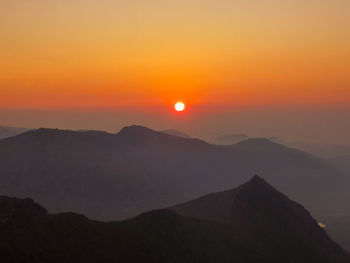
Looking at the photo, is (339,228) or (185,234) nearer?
(185,234)

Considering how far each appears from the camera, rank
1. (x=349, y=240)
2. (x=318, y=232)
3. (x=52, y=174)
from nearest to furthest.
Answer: (x=318, y=232), (x=349, y=240), (x=52, y=174)

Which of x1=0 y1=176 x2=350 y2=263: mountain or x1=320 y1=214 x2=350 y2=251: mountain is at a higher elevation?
x1=0 y1=176 x2=350 y2=263: mountain

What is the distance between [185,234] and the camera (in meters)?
71.0

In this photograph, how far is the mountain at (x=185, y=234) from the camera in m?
52.8

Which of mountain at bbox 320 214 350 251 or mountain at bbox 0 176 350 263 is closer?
mountain at bbox 0 176 350 263

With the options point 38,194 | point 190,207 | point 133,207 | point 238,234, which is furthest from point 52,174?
point 238,234

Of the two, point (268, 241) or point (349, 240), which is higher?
point (268, 241)

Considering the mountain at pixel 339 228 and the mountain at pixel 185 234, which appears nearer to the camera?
the mountain at pixel 185 234

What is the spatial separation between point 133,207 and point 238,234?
85.5 meters

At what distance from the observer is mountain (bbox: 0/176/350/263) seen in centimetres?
5275

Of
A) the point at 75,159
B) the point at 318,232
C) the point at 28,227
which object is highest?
the point at 75,159

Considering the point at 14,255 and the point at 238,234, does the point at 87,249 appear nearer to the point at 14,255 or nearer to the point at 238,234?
the point at 14,255

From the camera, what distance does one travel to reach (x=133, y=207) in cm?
16038

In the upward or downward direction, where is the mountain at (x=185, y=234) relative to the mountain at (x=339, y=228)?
upward
